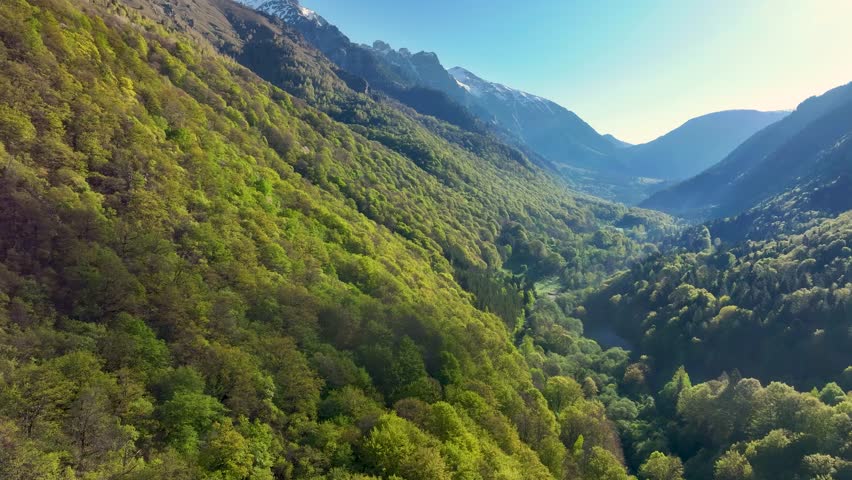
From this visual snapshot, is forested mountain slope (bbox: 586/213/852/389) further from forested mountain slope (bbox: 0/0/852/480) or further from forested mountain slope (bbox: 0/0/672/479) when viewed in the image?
forested mountain slope (bbox: 0/0/672/479)

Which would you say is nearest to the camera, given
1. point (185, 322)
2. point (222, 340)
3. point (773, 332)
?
point (185, 322)

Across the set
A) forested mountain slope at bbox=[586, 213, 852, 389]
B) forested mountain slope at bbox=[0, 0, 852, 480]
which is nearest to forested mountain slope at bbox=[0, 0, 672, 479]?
forested mountain slope at bbox=[0, 0, 852, 480]

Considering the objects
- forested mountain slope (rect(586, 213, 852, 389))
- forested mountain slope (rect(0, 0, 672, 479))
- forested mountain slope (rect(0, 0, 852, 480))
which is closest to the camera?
forested mountain slope (rect(0, 0, 672, 479))

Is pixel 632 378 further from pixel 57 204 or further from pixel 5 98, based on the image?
pixel 5 98

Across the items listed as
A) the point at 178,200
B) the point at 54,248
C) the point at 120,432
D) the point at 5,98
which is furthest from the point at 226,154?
the point at 120,432

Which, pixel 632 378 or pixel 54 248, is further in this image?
pixel 632 378

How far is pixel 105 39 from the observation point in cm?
A: 10556

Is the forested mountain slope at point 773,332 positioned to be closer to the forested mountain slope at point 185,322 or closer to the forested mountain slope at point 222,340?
the forested mountain slope at point 222,340

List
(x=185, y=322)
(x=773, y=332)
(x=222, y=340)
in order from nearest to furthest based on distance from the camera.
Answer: (x=185, y=322)
(x=222, y=340)
(x=773, y=332)

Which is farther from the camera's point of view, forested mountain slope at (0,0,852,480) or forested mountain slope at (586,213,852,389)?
forested mountain slope at (586,213,852,389)

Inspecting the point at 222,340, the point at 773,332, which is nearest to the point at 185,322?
the point at 222,340

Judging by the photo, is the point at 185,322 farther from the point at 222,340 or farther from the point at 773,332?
the point at 773,332

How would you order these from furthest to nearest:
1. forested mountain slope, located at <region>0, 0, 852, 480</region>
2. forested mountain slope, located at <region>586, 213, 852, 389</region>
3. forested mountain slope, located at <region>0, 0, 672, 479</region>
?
forested mountain slope, located at <region>586, 213, 852, 389</region>, forested mountain slope, located at <region>0, 0, 852, 480</region>, forested mountain slope, located at <region>0, 0, 672, 479</region>

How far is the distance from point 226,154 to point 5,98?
5009cm
